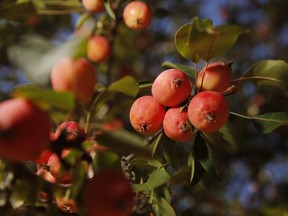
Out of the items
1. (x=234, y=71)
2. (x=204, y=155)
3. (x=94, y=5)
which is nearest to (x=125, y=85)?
(x=204, y=155)

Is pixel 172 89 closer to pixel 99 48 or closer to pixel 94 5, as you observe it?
A: pixel 94 5

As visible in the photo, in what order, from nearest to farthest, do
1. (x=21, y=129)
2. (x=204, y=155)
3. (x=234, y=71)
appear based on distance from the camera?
(x=21, y=129) < (x=204, y=155) < (x=234, y=71)

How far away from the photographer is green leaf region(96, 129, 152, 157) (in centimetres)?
92

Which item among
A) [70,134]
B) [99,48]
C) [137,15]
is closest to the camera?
[70,134]

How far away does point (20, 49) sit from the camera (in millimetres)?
973

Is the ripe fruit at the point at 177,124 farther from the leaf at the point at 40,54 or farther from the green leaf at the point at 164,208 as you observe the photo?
the leaf at the point at 40,54

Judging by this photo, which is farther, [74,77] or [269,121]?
[269,121]

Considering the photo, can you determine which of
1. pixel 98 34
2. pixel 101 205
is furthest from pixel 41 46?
pixel 98 34

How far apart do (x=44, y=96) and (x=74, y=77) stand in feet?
0.30

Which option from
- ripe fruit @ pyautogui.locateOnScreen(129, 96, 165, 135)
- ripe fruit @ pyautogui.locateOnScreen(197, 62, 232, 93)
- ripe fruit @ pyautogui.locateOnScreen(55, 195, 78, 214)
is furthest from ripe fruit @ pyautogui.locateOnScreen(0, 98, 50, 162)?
ripe fruit @ pyautogui.locateOnScreen(197, 62, 232, 93)

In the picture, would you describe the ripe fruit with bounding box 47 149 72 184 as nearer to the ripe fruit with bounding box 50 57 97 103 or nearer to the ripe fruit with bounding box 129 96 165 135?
the ripe fruit with bounding box 50 57 97 103

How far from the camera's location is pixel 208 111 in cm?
121

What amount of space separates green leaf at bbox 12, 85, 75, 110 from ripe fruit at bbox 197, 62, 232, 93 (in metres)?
0.62

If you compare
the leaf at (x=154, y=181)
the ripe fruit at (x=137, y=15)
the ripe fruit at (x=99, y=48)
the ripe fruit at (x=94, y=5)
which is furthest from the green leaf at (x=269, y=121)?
the ripe fruit at (x=99, y=48)
